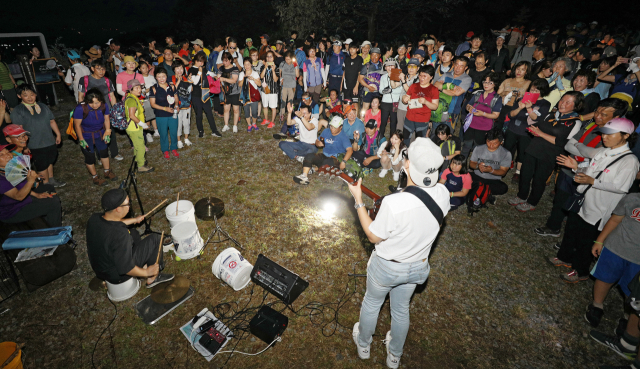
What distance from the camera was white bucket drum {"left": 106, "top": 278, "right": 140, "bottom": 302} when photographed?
4.25 m

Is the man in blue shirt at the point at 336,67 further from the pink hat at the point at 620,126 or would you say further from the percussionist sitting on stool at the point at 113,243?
the percussionist sitting on stool at the point at 113,243

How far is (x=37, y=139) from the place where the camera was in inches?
241

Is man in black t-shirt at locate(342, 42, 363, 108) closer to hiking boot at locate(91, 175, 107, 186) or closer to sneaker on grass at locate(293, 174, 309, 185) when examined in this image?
sneaker on grass at locate(293, 174, 309, 185)

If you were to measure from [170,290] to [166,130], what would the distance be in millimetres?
5002

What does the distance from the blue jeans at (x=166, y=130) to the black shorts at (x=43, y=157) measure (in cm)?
221

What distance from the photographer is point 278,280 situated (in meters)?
4.37

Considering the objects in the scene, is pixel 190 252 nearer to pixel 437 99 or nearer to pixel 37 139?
pixel 37 139

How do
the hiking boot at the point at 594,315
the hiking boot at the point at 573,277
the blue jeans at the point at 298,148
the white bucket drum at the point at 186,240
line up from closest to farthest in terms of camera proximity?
1. the hiking boot at the point at 594,315
2. the white bucket drum at the point at 186,240
3. the hiking boot at the point at 573,277
4. the blue jeans at the point at 298,148

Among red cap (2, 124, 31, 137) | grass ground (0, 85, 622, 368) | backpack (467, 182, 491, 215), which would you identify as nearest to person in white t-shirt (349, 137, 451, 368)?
grass ground (0, 85, 622, 368)

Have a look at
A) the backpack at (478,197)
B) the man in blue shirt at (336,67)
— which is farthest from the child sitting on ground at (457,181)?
the man in blue shirt at (336,67)

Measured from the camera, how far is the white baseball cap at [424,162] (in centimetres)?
264

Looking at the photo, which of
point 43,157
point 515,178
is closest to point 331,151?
point 515,178

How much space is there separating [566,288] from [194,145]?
9.45 m

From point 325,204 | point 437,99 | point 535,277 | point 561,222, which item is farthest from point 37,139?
point 561,222
